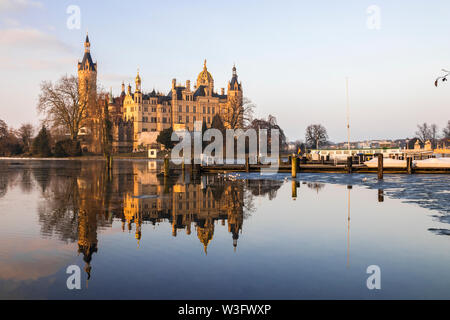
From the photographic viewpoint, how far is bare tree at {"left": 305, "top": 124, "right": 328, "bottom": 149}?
386 feet

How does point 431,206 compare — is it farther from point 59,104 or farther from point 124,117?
point 124,117

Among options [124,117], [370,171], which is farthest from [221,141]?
[124,117]

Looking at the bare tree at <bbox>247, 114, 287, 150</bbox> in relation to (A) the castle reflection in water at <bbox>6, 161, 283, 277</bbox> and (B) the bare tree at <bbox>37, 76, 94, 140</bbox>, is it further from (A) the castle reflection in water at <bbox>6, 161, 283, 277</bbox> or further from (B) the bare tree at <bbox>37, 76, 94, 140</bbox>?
(A) the castle reflection in water at <bbox>6, 161, 283, 277</bbox>

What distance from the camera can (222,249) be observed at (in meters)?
8.80

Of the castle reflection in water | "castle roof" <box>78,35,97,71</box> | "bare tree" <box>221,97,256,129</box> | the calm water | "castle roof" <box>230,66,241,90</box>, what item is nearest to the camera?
the calm water

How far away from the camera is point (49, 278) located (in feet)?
22.3

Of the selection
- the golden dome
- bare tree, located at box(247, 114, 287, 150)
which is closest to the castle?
the golden dome

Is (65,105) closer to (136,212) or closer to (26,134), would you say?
(26,134)

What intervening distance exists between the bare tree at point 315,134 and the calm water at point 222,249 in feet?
338

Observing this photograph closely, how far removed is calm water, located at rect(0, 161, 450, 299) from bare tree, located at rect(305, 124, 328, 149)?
10290 cm

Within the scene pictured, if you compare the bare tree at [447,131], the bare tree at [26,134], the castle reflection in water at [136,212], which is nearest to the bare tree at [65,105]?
the bare tree at [26,134]

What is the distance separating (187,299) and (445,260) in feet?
17.9

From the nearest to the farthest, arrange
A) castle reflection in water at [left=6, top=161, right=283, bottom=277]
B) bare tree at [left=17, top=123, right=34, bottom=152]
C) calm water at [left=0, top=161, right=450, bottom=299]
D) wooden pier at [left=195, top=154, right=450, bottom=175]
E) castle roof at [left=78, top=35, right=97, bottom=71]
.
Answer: calm water at [left=0, top=161, right=450, bottom=299]
castle reflection in water at [left=6, top=161, right=283, bottom=277]
wooden pier at [left=195, top=154, right=450, bottom=175]
bare tree at [left=17, top=123, right=34, bottom=152]
castle roof at [left=78, top=35, right=97, bottom=71]

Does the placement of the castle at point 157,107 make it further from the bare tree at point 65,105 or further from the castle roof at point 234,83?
the bare tree at point 65,105
